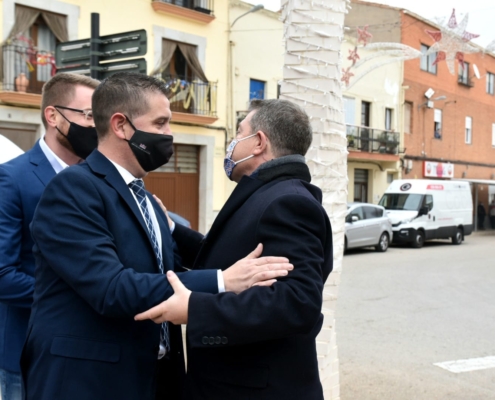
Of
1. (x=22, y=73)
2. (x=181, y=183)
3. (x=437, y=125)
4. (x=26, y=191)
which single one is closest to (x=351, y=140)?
(x=437, y=125)

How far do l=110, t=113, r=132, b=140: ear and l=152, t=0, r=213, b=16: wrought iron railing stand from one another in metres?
16.3

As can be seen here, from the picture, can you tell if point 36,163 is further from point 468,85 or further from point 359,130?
point 468,85

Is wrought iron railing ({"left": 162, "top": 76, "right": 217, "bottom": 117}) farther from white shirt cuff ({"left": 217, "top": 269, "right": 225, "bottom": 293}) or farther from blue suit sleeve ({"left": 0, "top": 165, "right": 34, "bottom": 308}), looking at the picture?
white shirt cuff ({"left": 217, "top": 269, "right": 225, "bottom": 293})

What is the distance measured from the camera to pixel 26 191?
7.82 feet

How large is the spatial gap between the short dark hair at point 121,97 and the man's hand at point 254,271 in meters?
0.67

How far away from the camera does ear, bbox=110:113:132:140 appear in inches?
80.3

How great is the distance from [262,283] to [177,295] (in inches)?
11.0

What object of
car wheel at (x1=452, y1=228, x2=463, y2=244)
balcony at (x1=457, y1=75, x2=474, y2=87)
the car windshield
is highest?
balcony at (x1=457, y1=75, x2=474, y2=87)

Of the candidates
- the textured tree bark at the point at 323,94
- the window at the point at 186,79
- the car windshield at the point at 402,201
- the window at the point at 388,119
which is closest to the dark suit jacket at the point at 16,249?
the textured tree bark at the point at 323,94

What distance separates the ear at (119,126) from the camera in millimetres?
2039

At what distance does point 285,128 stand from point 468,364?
449 cm

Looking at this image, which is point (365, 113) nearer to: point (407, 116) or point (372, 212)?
point (407, 116)

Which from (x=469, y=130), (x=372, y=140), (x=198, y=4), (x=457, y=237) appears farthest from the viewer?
(x=469, y=130)

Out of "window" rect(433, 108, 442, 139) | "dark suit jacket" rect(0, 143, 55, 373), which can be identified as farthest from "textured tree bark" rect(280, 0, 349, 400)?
"window" rect(433, 108, 442, 139)
